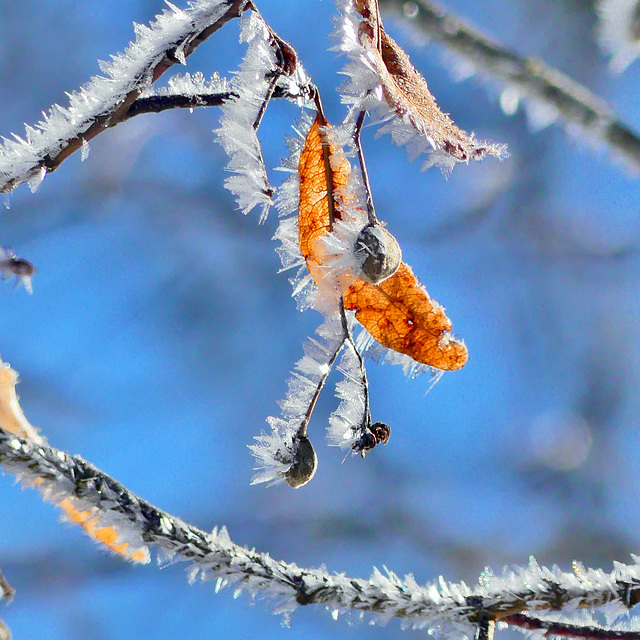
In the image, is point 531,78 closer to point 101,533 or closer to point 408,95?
point 408,95

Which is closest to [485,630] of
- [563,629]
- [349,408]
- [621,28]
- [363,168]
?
[563,629]

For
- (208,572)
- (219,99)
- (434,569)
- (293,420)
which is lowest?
(208,572)

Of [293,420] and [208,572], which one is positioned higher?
[293,420]

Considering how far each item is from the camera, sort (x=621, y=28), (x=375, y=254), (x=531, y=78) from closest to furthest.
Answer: (x=375, y=254) < (x=621, y=28) < (x=531, y=78)

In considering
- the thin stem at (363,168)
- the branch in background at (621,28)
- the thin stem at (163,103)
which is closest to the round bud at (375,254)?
the thin stem at (363,168)

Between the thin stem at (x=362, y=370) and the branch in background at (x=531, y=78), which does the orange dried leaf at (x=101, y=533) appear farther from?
the branch in background at (x=531, y=78)

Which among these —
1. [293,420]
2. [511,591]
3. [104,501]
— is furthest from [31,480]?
[511,591]

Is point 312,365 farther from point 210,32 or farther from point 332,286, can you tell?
point 210,32
